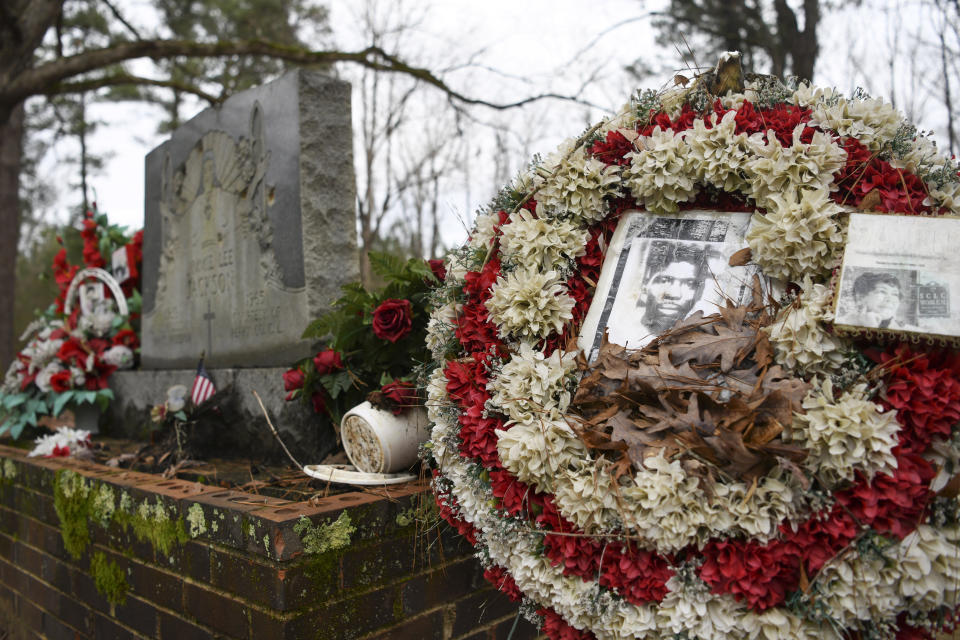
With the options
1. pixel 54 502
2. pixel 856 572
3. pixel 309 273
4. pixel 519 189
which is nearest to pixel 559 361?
pixel 519 189

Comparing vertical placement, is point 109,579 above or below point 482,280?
below

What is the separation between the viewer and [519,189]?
2.13 meters

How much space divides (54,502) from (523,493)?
2.70 m

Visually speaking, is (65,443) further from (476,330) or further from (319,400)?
(476,330)

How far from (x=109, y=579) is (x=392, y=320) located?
5.45 ft

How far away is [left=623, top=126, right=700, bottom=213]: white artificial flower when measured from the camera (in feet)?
5.91

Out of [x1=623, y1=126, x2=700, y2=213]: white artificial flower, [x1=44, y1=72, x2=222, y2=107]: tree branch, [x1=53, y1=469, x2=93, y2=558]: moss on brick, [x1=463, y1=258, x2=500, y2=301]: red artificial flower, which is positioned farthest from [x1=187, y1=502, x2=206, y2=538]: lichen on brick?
[x1=44, y1=72, x2=222, y2=107]: tree branch

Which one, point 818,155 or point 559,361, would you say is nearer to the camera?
point 818,155

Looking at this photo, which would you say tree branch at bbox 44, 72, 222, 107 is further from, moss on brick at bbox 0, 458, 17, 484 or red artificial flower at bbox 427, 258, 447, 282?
red artificial flower at bbox 427, 258, 447, 282

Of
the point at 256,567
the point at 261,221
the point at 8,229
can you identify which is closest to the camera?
the point at 256,567

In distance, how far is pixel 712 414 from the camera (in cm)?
152

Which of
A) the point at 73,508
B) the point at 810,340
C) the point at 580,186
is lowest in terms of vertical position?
the point at 73,508

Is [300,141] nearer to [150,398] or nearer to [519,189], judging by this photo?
[519,189]

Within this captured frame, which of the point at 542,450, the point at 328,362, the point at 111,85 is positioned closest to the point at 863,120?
the point at 542,450
